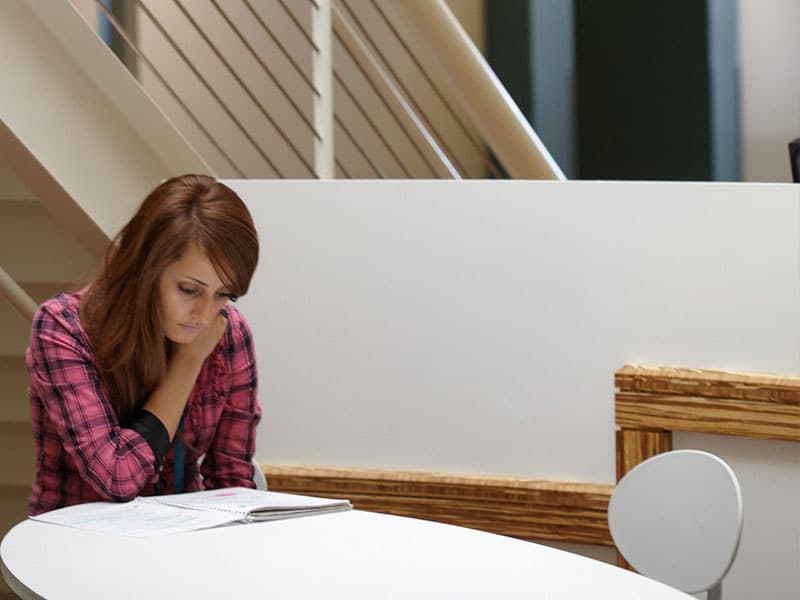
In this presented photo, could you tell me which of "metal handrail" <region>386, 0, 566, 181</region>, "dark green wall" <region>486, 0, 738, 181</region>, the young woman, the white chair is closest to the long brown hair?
the young woman

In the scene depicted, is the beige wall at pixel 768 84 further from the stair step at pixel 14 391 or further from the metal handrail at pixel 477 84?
the stair step at pixel 14 391

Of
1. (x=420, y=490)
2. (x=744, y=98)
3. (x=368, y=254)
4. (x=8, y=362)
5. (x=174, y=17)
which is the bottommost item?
(x=420, y=490)

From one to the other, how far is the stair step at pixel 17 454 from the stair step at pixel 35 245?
55 cm

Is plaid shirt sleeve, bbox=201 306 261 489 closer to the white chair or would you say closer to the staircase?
the staircase

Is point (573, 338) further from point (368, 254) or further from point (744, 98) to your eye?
point (744, 98)

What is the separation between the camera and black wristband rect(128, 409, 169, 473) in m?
2.10

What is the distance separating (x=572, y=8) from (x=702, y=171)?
0.87 m

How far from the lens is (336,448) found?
3.12 meters

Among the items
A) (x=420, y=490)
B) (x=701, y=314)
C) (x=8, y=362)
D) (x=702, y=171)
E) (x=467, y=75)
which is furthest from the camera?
(x=702, y=171)

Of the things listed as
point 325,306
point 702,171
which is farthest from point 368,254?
point 702,171

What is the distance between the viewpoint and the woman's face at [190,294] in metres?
2.10

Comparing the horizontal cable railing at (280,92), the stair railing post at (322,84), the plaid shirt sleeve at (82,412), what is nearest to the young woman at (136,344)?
the plaid shirt sleeve at (82,412)

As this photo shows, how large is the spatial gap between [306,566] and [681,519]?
2.50ft

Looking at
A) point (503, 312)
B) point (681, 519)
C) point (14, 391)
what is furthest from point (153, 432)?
point (14, 391)
